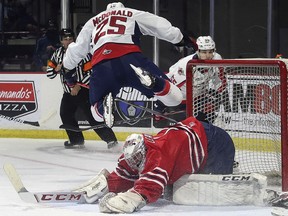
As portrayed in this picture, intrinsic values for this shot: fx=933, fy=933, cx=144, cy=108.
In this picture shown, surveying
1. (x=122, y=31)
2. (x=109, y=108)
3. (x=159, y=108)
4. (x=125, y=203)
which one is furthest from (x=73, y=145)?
(x=125, y=203)

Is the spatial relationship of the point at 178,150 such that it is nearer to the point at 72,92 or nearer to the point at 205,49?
the point at 205,49

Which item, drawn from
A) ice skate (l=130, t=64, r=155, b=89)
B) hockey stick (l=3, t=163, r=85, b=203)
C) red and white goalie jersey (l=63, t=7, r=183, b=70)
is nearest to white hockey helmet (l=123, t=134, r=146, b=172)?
hockey stick (l=3, t=163, r=85, b=203)

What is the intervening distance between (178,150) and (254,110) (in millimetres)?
950

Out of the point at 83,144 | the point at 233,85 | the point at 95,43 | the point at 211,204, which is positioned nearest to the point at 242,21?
the point at 83,144

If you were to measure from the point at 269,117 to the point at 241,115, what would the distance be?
291 mm

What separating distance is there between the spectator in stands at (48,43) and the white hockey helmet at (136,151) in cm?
474

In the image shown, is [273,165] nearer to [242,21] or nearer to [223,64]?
[223,64]

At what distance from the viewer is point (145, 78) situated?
566 cm

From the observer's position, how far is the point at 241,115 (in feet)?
17.7

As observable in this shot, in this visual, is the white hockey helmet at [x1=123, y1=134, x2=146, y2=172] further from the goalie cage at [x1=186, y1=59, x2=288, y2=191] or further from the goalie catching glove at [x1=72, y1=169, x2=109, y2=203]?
the goalie cage at [x1=186, y1=59, x2=288, y2=191]

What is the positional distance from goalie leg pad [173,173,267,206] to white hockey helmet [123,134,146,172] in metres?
0.26

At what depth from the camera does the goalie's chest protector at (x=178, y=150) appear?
4477mm

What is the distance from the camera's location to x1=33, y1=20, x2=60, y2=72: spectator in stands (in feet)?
30.1

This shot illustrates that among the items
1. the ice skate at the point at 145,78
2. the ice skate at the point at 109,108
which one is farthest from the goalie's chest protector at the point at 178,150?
the ice skate at the point at 109,108
